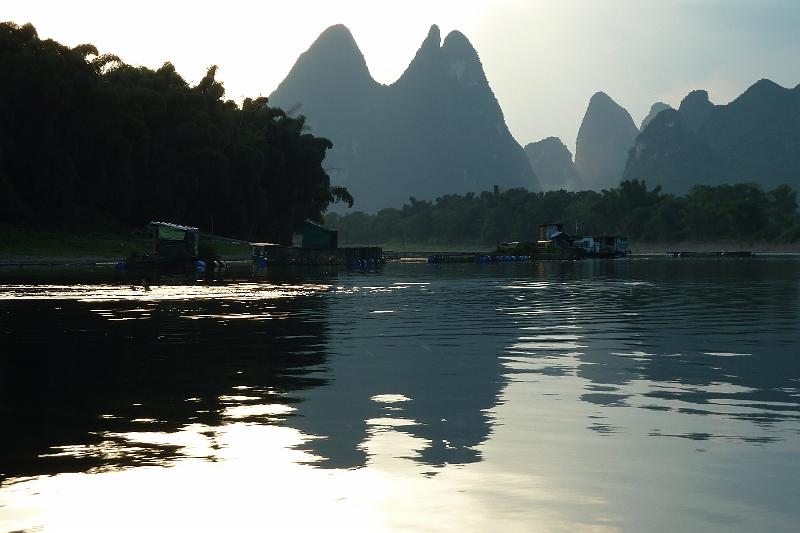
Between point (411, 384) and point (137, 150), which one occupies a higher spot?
point (137, 150)

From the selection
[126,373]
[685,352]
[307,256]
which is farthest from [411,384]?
[307,256]

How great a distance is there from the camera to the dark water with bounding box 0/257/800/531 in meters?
11.2

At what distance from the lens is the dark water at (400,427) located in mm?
11234

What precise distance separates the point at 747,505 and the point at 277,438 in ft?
22.2

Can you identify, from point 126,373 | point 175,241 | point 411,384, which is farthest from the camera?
point 175,241

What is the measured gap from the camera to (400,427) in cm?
1644

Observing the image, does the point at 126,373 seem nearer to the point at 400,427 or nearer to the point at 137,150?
the point at 400,427

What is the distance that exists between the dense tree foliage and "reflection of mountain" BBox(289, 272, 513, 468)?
284 feet

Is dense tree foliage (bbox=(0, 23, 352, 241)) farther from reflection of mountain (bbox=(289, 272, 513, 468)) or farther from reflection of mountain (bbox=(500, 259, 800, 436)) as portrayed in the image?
reflection of mountain (bbox=(289, 272, 513, 468))

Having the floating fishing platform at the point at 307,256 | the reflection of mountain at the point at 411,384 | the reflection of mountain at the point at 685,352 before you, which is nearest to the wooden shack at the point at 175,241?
the floating fishing platform at the point at 307,256

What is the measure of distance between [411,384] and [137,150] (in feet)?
381

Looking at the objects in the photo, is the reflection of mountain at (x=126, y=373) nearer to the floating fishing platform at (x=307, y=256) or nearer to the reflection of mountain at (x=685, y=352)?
the reflection of mountain at (x=685, y=352)

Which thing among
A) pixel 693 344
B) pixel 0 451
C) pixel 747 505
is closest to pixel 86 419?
pixel 0 451

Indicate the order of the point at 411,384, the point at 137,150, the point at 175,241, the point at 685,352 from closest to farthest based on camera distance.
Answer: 1. the point at 411,384
2. the point at 685,352
3. the point at 175,241
4. the point at 137,150
